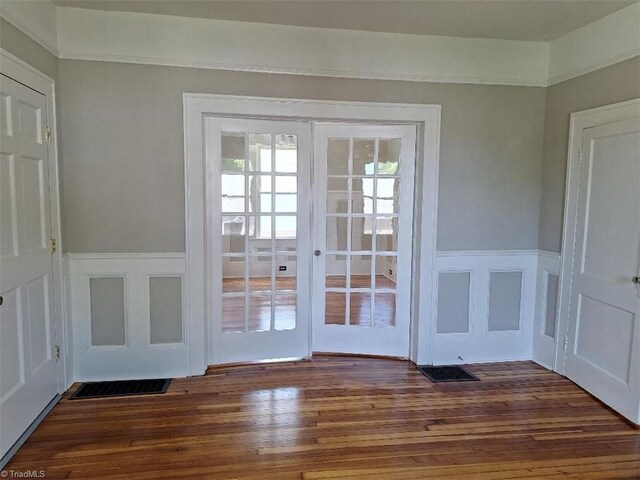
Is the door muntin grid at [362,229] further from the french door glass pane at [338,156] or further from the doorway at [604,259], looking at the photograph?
the doorway at [604,259]

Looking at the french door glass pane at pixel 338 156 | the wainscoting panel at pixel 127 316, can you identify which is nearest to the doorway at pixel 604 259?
the french door glass pane at pixel 338 156

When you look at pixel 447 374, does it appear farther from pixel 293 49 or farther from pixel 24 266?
pixel 24 266

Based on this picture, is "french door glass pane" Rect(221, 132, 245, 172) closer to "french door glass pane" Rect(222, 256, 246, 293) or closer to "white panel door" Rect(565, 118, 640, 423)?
"french door glass pane" Rect(222, 256, 246, 293)

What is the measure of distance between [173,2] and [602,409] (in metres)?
3.97

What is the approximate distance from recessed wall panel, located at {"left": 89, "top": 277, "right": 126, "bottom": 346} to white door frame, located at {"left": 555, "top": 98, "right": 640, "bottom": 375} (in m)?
3.41

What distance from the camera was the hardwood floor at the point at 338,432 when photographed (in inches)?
86.8

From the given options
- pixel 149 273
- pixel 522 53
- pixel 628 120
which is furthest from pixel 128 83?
pixel 628 120

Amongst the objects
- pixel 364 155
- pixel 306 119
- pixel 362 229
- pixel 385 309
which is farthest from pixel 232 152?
pixel 385 309

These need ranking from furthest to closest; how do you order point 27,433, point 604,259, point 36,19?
point 604,259 < point 36,19 < point 27,433

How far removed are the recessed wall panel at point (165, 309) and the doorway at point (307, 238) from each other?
276mm

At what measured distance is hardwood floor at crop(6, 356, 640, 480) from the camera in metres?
2.21

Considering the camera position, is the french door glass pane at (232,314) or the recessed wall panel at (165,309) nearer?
the recessed wall panel at (165,309)

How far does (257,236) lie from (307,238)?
16.5 inches

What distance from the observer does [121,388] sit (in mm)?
3068
